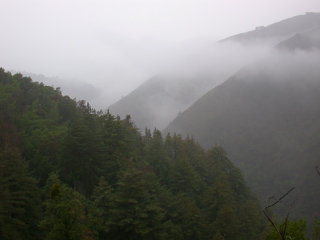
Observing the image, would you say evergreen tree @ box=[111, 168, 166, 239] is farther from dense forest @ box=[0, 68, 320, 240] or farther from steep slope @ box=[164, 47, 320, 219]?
steep slope @ box=[164, 47, 320, 219]

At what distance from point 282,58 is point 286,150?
233 ft

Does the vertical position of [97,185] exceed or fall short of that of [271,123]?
it falls short

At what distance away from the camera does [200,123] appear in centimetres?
10662

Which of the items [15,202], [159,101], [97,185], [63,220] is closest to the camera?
[63,220]

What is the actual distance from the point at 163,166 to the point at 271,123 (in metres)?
81.7

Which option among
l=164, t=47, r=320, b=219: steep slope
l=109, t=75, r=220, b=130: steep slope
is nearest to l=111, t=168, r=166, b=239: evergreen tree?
l=164, t=47, r=320, b=219: steep slope

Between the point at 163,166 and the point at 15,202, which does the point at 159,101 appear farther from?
the point at 15,202

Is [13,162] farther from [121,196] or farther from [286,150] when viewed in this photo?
[286,150]

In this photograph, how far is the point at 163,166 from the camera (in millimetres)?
35500

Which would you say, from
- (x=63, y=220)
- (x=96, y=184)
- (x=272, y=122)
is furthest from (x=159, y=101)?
(x=63, y=220)

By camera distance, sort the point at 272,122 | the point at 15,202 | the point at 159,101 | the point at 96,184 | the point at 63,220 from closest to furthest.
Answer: the point at 63,220 → the point at 15,202 → the point at 96,184 → the point at 272,122 → the point at 159,101

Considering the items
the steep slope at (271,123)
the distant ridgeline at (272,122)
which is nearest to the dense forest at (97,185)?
the distant ridgeline at (272,122)

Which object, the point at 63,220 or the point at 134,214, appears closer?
the point at 63,220

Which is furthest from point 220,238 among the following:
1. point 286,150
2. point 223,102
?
point 223,102
